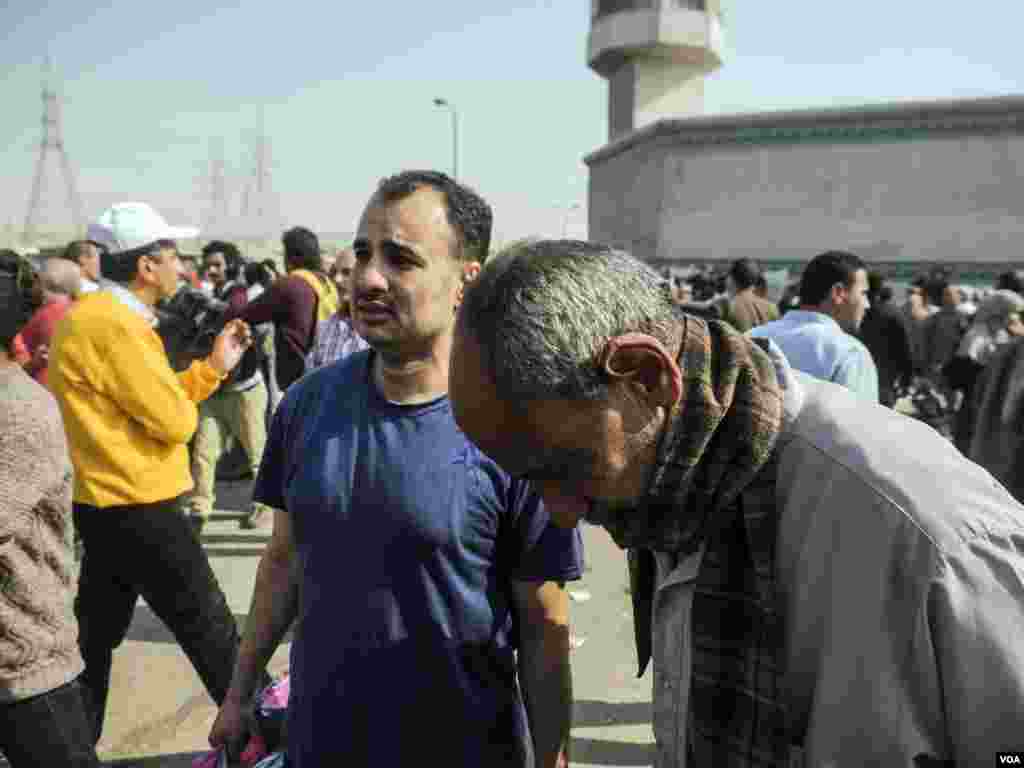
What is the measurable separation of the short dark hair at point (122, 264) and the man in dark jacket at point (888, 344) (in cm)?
660

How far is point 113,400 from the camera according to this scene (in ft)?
9.20

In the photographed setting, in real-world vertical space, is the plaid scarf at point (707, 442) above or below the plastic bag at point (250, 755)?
above

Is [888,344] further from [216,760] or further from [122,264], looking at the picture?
[216,760]

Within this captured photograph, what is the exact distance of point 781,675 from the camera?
955 mm

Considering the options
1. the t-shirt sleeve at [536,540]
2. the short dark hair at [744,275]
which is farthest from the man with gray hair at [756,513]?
the short dark hair at [744,275]

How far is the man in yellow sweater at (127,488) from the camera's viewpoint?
276 cm

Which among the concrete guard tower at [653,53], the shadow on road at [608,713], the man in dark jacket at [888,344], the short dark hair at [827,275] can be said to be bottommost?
the shadow on road at [608,713]

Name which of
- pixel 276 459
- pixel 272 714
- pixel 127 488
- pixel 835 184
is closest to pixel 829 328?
pixel 276 459

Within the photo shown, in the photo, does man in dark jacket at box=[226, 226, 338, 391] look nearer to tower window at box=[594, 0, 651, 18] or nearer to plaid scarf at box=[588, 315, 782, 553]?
plaid scarf at box=[588, 315, 782, 553]

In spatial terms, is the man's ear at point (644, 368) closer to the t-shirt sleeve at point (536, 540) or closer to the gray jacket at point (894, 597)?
the gray jacket at point (894, 597)

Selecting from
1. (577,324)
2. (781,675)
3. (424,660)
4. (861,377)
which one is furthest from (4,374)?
(861,377)

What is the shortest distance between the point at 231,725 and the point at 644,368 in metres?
1.46

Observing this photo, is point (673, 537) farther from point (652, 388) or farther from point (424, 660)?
point (424, 660)

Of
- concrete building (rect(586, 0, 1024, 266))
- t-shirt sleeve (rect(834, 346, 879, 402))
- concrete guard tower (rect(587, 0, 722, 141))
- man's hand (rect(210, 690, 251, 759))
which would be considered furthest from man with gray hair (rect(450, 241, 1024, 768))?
concrete guard tower (rect(587, 0, 722, 141))
